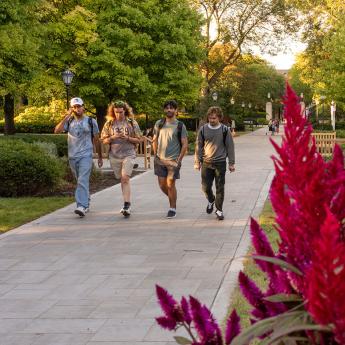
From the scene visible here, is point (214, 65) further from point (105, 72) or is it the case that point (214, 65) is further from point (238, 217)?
point (238, 217)

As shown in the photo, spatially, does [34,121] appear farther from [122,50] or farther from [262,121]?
[262,121]

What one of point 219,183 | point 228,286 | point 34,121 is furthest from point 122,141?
point 34,121

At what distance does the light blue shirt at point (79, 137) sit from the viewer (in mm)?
10867

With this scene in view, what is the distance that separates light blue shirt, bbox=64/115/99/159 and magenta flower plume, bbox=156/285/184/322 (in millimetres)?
9036

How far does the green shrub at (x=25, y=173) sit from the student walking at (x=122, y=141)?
331cm

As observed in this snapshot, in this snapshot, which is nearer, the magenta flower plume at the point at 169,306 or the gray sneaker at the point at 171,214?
the magenta flower plume at the point at 169,306

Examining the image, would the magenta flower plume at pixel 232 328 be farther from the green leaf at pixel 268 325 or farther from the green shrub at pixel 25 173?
the green shrub at pixel 25 173

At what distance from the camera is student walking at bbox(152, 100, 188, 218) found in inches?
419

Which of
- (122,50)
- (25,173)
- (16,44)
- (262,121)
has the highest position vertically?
(122,50)

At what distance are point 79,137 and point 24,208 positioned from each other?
1.99m

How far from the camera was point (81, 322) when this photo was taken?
5.35 meters

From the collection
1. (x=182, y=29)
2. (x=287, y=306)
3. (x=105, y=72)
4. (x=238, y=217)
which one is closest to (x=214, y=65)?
(x=182, y=29)

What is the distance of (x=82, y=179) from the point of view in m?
10.9

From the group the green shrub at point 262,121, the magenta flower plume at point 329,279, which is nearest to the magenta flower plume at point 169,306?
the magenta flower plume at point 329,279
